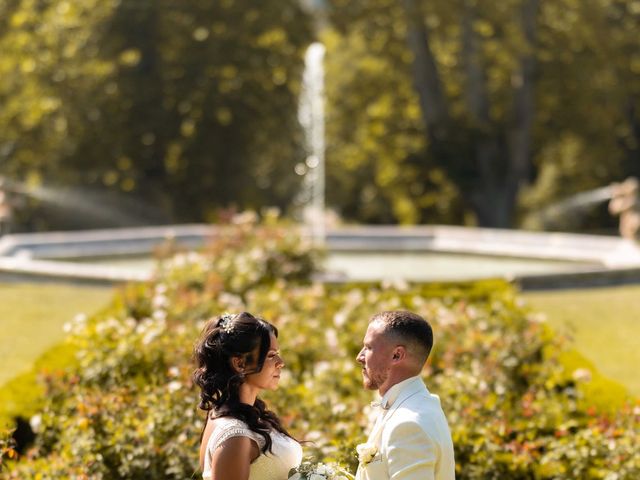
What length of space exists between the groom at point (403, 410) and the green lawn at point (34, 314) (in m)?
6.04

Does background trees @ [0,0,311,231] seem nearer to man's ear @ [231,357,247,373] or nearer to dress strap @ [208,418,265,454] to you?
man's ear @ [231,357,247,373]

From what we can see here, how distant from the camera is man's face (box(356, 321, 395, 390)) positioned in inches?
128

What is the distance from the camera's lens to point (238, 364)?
3.39m

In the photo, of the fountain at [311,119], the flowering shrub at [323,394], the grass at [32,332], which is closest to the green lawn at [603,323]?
the flowering shrub at [323,394]

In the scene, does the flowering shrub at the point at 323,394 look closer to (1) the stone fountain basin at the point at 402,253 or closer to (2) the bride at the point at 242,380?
(2) the bride at the point at 242,380

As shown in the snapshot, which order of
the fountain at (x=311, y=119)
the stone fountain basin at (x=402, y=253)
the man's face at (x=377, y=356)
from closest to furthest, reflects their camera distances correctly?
1. the man's face at (x=377, y=356)
2. the stone fountain basin at (x=402, y=253)
3. the fountain at (x=311, y=119)

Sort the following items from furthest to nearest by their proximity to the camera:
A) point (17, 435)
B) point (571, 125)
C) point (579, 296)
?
point (571, 125), point (579, 296), point (17, 435)

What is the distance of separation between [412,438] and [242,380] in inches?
22.1

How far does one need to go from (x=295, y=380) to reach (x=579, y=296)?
7.11 m

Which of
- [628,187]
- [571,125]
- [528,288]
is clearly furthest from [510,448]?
[571,125]

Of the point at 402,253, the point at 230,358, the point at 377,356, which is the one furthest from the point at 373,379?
the point at 402,253

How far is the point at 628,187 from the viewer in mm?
19266

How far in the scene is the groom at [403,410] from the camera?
3143 mm

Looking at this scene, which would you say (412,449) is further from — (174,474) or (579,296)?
(579,296)
